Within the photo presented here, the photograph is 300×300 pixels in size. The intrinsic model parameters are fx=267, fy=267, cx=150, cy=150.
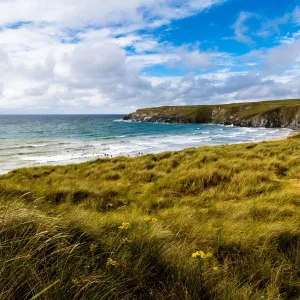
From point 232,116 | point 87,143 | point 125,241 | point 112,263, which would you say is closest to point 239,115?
point 232,116

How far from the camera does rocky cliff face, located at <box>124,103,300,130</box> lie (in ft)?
332

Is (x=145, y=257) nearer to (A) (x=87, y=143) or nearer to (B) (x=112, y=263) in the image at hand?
(B) (x=112, y=263)

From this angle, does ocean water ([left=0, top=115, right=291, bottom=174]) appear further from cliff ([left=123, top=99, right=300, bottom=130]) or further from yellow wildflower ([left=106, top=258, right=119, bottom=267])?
yellow wildflower ([left=106, top=258, right=119, bottom=267])

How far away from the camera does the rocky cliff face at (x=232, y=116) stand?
101 m

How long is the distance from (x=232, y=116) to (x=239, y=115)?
3.60 m

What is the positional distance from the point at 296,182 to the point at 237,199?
10.8 feet

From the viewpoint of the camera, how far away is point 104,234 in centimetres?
387

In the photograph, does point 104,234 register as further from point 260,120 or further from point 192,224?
point 260,120

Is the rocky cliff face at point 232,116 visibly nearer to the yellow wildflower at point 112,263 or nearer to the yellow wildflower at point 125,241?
the yellow wildflower at point 125,241

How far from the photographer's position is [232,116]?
4877 inches

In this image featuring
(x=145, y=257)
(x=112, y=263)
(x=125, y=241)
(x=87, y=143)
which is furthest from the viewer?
(x=87, y=143)

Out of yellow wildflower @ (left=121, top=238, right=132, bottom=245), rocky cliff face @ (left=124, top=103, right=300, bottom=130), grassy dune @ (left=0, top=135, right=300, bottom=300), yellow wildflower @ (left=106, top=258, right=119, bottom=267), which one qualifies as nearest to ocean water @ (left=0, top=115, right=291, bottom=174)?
rocky cliff face @ (left=124, top=103, right=300, bottom=130)

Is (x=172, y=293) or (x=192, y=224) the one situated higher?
(x=172, y=293)

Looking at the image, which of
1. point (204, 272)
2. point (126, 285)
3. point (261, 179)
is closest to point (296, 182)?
point (261, 179)
